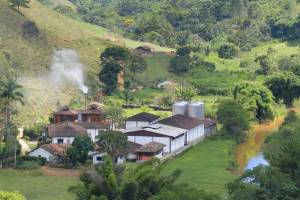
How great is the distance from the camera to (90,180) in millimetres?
35344

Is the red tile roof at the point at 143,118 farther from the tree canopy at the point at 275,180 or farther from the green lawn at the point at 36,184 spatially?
the tree canopy at the point at 275,180

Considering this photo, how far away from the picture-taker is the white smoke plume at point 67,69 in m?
85.7

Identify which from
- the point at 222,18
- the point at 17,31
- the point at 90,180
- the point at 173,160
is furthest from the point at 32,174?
the point at 222,18

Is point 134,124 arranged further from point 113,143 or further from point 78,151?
point 78,151

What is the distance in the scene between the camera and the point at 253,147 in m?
67.6

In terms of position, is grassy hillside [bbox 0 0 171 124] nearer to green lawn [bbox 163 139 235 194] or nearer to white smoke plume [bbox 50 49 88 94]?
white smoke plume [bbox 50 49 88 94]

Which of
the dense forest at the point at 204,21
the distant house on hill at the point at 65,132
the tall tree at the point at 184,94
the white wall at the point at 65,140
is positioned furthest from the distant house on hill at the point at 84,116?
the dense forest at the point at 204,21

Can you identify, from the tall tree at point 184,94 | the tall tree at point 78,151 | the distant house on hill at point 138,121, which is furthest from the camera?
the tall tree at point 184,94

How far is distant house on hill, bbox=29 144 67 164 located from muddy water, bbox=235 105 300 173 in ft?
42.8

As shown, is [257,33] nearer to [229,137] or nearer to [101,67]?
[101,67]

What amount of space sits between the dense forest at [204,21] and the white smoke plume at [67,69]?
113ft

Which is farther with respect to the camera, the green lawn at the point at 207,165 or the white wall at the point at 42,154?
the white wall at the point at 42,154

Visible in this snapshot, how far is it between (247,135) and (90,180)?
39.0 meters

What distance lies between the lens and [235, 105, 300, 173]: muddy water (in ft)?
197
